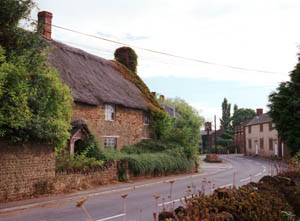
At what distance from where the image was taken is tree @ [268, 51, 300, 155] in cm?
1954

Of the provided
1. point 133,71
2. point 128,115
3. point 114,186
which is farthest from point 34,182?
point 133,71

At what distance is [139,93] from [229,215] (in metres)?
23.8

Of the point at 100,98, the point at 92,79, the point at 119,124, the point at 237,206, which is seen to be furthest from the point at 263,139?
the point at 237,206

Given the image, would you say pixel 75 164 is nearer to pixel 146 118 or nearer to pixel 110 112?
pixel 110 112

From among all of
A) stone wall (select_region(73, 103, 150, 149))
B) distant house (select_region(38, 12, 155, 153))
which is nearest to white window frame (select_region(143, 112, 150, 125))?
distant house (select_region(38, 12, 155, 153))

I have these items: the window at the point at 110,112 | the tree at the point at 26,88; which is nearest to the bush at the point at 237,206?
the tree at the point at 26,88

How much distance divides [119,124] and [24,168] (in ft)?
40.2

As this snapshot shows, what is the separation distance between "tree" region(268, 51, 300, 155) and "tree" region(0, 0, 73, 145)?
13.4 meters

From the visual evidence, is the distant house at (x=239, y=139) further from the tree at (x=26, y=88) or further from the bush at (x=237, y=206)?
the bush at (x=237, y=206)

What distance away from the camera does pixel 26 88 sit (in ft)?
40.6

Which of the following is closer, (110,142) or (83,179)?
(83,179)

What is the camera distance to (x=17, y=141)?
40.7ft

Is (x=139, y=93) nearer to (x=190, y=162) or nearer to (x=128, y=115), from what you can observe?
(x=128, y=115)

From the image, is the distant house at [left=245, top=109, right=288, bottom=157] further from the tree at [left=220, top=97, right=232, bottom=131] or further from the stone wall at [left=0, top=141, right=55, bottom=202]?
the stone wall at [left=0, top=141, right=55, bottom=202]
